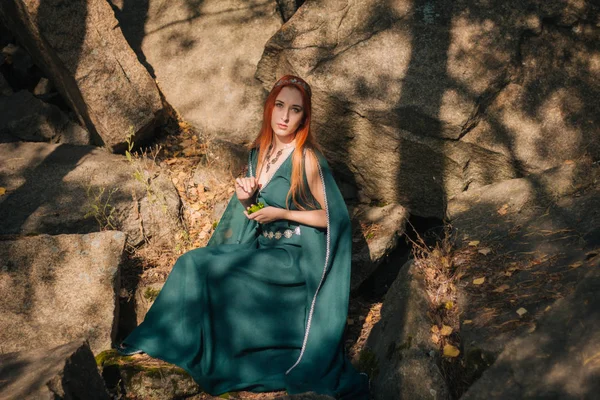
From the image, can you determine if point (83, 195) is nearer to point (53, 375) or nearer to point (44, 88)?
point (44, 88)

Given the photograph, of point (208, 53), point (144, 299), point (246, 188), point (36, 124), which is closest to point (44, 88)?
point (36, 124)

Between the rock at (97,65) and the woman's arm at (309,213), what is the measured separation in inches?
79.2

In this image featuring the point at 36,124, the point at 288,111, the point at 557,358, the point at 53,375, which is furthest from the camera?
the point at 36,124

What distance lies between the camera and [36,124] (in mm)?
6430

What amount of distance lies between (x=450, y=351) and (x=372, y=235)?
1881 mm

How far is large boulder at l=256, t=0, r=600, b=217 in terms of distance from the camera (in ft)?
17.4

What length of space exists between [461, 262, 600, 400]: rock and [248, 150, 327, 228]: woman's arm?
61.8 inches

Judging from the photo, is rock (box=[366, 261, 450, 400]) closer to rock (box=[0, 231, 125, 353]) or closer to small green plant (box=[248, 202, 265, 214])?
small green plant (box=[248, 202, 265, 214])

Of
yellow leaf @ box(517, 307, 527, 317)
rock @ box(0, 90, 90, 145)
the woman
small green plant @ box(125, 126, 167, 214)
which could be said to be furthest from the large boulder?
rock @ box(0, 90, 90, 145)

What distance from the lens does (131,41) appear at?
6.93 m

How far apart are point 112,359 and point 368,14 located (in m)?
3.63

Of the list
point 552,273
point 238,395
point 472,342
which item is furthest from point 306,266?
point 552,273

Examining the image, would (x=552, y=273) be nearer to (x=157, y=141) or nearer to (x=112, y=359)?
(x=112, y=359)

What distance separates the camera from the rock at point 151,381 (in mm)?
3893
